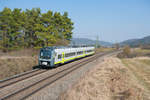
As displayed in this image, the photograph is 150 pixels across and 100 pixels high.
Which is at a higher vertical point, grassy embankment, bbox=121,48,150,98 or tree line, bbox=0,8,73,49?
tree line, bbox=0,8,73,49

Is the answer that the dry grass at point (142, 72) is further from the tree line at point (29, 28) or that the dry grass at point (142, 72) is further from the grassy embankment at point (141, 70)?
the tree line at point (29, 28)

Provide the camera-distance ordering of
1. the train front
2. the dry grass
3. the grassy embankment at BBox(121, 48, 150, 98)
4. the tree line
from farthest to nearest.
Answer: the tree line
the train front
the grassy embankment at BBox(121, 48, 150, 98)
the dry grass

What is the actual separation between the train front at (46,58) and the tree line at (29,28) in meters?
14.8

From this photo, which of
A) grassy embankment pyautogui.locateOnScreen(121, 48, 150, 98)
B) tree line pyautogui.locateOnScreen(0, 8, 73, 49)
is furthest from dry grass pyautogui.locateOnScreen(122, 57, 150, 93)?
tree line pyautogui.locateOnScreen(0, 8, 73, 49)

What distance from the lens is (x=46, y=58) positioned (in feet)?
62.5

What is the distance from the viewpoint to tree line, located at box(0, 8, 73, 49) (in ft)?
109

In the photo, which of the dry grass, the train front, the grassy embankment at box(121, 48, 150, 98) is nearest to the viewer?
the dry grass

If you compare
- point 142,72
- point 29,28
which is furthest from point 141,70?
point 29,28

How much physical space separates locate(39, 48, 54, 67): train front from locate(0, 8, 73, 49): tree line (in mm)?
14811

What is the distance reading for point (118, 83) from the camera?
11.2 m

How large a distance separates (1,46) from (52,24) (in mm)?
13411

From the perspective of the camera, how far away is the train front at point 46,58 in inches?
731

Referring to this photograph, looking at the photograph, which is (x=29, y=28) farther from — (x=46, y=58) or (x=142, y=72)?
(x=142, y=72)

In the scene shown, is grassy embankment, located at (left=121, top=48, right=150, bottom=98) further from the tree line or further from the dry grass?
the tree line
